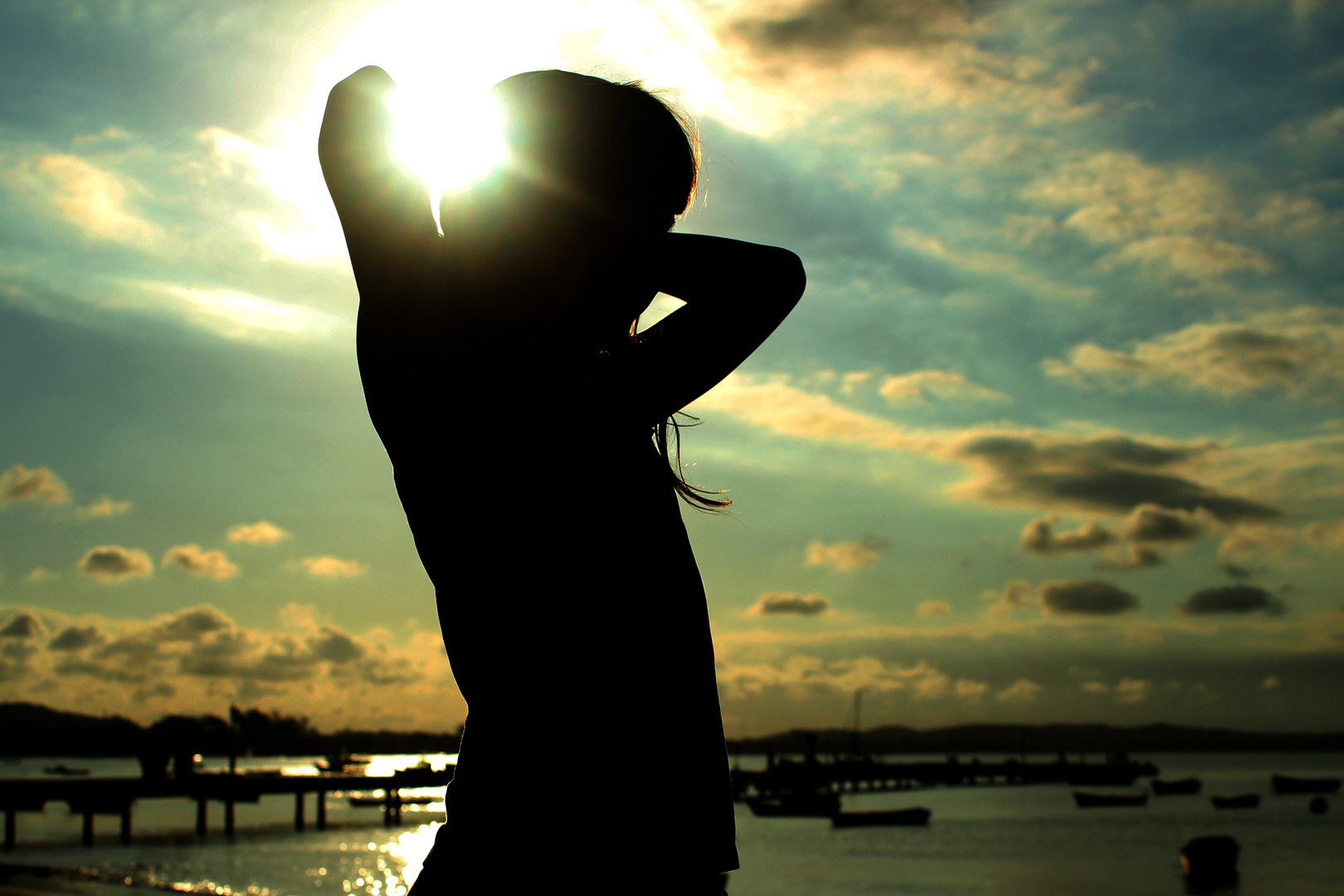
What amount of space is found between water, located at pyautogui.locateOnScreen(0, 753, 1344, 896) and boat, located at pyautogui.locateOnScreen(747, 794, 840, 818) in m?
1.00

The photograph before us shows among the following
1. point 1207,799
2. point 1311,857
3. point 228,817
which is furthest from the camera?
point 1207,799

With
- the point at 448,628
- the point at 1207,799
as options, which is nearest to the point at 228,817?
the point at 448,628

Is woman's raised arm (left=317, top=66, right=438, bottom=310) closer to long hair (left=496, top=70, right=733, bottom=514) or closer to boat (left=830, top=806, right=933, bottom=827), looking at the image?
long hair (left=496, top=70, right=733, bottom=514)

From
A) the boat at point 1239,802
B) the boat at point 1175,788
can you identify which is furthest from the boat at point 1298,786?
the boat at point 1239,802

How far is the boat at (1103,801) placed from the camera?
3482 inches

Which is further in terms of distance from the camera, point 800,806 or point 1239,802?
point 1239,802

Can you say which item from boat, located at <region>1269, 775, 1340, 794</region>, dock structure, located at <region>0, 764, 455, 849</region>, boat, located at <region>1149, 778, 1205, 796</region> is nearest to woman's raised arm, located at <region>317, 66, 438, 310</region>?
dock structure, located at <region>0, 764, 455, 849</region>

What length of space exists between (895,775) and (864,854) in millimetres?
46607

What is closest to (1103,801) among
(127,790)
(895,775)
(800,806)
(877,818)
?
(895,775)

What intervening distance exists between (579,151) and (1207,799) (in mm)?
120171

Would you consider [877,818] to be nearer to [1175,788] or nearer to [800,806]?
[800,806]

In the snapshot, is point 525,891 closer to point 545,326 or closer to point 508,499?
point 508,499

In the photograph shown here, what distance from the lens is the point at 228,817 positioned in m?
51.7

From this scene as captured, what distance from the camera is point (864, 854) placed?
5406cm
